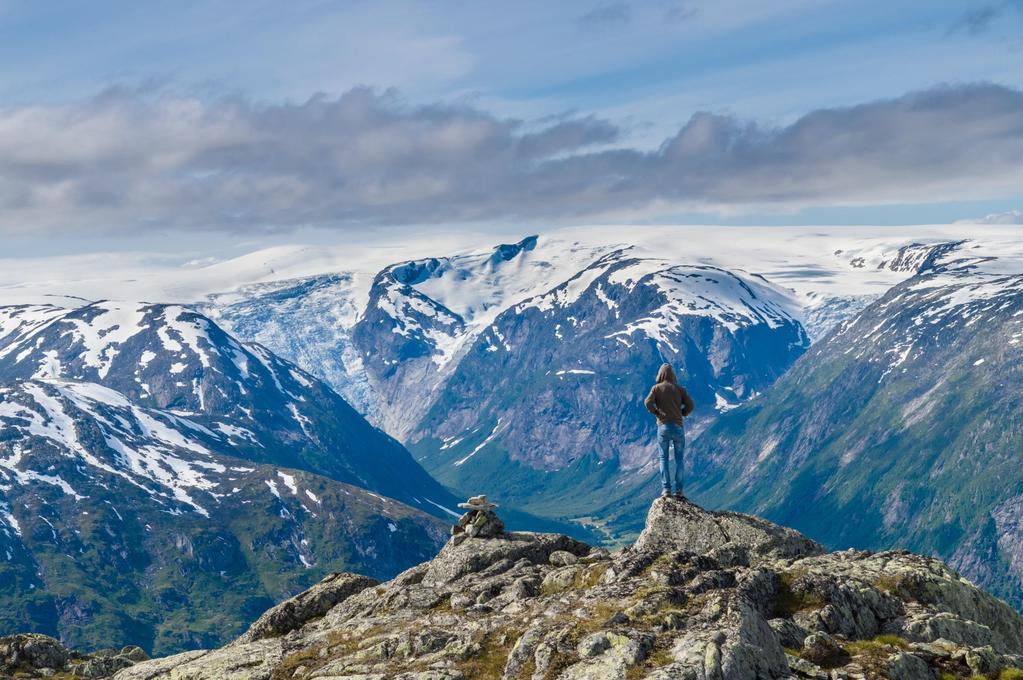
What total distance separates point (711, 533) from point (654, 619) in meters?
20.2

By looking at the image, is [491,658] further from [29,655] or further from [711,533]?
[29,655]

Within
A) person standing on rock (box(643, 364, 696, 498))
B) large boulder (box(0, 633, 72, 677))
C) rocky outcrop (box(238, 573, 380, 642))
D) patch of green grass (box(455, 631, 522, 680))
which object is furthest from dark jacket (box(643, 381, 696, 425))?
large boulder (box(0, 633, 72, 677))

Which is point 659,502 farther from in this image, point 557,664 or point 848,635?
point 557,664

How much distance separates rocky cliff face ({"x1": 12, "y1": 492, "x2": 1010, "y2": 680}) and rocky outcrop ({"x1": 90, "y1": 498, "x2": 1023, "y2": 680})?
0.37ft

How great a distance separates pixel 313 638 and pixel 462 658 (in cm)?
1491

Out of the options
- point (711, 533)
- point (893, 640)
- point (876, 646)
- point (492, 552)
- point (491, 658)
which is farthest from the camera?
point (492, 552)

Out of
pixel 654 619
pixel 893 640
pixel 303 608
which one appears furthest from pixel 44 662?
pixel 893 640

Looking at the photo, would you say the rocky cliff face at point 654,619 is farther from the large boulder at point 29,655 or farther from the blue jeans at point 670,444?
the large boulder at point 29,655

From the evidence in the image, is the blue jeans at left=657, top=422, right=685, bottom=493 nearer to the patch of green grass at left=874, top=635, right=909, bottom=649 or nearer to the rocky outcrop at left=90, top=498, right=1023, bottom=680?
the rocky outcrop at left=90, top=498, right=1023, bottom=680

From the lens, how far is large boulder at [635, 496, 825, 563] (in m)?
76.4

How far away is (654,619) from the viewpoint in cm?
5834

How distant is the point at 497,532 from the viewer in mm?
86125

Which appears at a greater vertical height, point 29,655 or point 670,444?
point 670,444

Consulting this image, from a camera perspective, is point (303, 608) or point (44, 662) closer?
point (303, 608)
